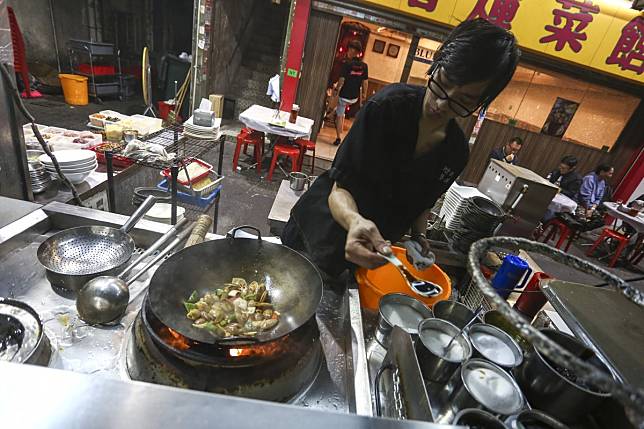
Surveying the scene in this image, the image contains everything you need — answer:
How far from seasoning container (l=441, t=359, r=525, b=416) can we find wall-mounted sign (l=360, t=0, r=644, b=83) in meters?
8.71

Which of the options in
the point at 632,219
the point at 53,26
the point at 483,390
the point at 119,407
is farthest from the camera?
the point at 53,26

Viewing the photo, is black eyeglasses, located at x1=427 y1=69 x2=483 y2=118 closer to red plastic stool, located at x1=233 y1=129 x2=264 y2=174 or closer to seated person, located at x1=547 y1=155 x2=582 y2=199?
red plastic stool, located at x1=233 y1=129 x2=264 y2=174

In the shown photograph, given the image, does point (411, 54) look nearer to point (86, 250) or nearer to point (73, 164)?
point (73, 164)

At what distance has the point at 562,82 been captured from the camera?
30.6ft

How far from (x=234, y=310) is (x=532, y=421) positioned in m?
1.39

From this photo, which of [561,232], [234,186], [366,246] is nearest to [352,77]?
[234,186]

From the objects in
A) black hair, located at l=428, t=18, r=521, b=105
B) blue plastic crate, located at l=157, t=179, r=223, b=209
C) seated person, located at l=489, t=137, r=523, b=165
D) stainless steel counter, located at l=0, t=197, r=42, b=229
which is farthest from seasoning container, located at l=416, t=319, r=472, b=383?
seated person, located at l=489, t=137, r=523, b=165

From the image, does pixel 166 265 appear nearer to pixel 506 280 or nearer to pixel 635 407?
pixel 635 407

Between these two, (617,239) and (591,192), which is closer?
(617,239)

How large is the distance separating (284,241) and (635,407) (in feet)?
7.06

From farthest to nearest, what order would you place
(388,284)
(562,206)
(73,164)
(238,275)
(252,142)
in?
(252,142) < (562,206) < (73,164) < (388,284) < (238,275)

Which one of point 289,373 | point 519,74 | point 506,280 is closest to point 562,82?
point 519,74

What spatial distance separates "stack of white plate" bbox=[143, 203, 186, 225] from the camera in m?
3.62

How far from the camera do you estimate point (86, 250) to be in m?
1.95
